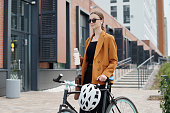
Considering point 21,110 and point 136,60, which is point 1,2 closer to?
point 21,110

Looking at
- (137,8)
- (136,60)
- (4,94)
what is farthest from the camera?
(137,8)

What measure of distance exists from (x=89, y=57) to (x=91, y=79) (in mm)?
276

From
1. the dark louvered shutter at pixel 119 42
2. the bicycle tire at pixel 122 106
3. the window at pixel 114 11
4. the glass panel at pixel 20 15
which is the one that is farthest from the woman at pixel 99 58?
the window at pixel 114 11

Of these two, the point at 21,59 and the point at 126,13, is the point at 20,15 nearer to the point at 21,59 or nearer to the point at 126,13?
the point at 21,59

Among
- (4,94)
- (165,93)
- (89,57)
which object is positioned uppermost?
(89,57)

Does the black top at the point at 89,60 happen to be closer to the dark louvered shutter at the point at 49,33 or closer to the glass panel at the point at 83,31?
the dark louvered shutter at the point at 49,33

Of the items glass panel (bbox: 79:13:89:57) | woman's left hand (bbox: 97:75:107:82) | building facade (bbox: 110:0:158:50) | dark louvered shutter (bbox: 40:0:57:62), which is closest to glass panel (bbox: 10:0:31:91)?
dark louvered shutter (bbox: 40:0:57:62)

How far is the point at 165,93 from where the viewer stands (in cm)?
409

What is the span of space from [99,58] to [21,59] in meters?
8.73

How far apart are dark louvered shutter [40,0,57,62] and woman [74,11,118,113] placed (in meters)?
8.66

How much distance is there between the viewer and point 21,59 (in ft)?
37.0

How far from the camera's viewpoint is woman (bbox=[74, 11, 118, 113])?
9.99 feet

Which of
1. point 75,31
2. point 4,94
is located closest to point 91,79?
point 4,94

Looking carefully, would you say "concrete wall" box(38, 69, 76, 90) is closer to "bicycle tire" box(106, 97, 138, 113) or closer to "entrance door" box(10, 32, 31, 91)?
"entrance door" box(10, 32, 31, 91)
